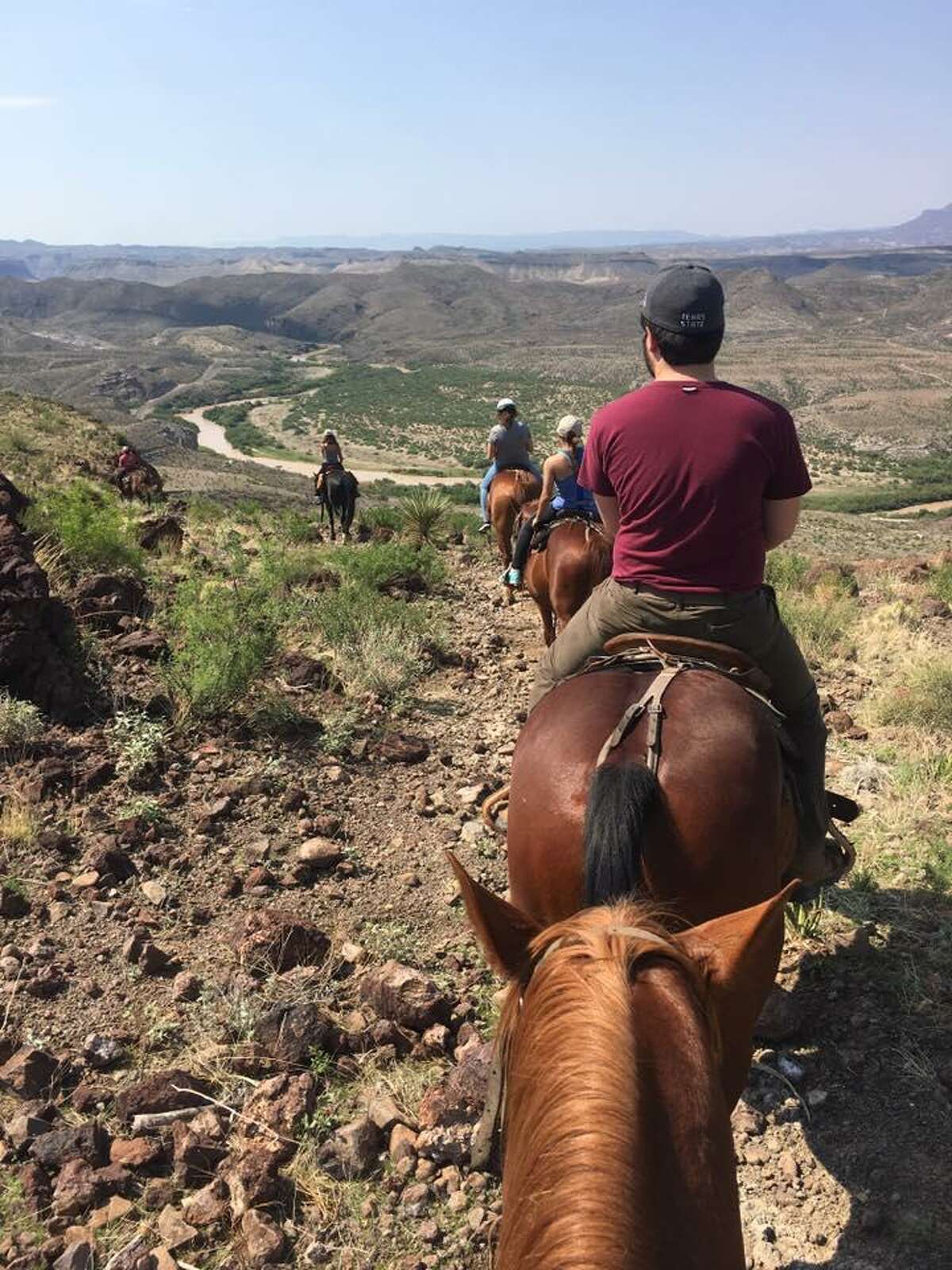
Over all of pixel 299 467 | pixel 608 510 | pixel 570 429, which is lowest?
pixel 299 467

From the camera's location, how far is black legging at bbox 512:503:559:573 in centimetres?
737

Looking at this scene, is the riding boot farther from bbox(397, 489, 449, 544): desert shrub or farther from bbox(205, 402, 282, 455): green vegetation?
bbox(205, 402, 282, 455): green vegetation

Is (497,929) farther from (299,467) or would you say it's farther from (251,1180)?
(299,467)

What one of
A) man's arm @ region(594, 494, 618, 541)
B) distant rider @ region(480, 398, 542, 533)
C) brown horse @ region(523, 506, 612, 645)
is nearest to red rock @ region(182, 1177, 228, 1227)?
man's arm @ region(594, 494, 618, 541)

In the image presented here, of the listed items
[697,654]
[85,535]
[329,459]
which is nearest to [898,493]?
[329,459]

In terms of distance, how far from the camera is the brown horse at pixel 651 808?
2.20 m

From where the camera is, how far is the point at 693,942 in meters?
1.64

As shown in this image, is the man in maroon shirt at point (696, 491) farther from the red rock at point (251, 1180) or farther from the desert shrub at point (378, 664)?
the desert shrub at point (378, 664)

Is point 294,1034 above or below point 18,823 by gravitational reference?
below

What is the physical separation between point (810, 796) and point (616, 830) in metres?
1.28

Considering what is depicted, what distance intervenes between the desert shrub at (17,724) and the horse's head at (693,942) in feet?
13.7

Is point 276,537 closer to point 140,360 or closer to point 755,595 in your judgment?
point 755,595

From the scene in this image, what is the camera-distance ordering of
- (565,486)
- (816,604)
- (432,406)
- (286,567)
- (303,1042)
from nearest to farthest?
(303,1042), (565,486), (816,604), (286,567), (432,406)

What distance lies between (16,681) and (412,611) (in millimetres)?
3248
